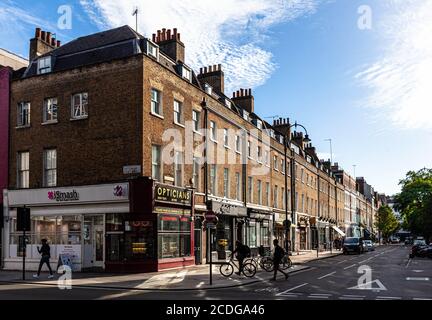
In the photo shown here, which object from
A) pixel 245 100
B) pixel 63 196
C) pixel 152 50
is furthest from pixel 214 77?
pixel 63 196

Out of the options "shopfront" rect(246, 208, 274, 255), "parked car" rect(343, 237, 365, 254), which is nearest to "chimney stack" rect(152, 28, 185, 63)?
"shopfront" rect(246, 208, 274, 255)

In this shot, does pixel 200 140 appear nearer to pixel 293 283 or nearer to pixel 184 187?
pixel 184 187

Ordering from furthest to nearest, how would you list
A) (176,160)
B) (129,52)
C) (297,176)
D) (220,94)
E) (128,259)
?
(297,176) < (220,94) < (176,160) < (129,52) < (128,259)

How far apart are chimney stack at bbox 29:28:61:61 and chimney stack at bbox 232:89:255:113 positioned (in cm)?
1739

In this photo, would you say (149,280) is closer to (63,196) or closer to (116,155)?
(116,155)

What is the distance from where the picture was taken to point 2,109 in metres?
28.0

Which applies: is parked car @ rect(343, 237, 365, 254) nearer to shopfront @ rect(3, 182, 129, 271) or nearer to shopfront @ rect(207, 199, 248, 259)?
shopfront @ rect(207, 199, 248, 259)

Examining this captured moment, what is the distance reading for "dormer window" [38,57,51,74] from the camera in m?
26.9

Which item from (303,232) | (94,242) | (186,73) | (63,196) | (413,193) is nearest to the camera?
(94,242)

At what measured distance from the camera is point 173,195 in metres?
24.9

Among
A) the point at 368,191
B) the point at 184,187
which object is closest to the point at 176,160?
the point at 184,187

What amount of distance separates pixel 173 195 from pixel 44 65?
10633 mm

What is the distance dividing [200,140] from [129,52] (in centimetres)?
720

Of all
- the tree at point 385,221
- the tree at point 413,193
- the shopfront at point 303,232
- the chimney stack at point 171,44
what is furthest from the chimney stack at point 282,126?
the tree at point 385,221
